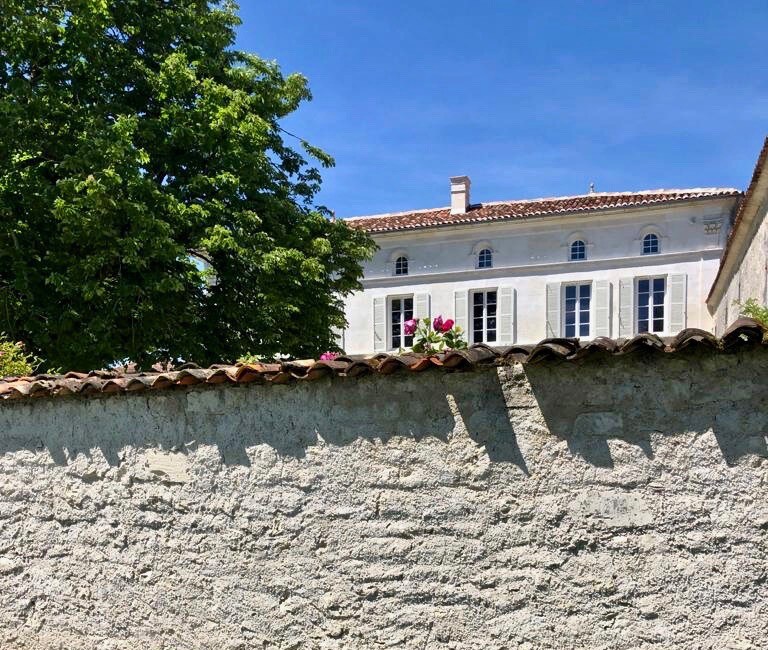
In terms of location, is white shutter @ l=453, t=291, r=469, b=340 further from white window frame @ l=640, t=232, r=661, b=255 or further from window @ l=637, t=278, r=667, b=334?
white window frame @ l=640, t=232, r=661, b=255

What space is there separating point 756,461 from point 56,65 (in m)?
13.4

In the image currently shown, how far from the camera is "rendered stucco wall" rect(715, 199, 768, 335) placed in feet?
43.2

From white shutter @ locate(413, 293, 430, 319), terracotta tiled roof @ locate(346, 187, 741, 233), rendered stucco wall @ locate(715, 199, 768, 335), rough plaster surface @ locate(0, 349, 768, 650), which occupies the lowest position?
rough plaster surface @ locate(0, 349, 768, 650)

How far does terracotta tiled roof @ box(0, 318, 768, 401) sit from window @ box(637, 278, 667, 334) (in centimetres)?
2460

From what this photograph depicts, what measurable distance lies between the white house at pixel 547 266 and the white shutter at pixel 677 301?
0.04 meters

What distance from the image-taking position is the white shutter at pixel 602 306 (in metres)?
28.2

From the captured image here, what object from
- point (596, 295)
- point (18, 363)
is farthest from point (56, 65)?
point (596, 295)

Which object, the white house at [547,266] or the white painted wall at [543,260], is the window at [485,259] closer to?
the white house at [547,266]

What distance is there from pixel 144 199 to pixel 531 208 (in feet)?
64.2

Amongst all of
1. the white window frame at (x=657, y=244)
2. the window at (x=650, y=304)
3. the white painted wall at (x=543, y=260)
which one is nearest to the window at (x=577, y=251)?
the white painted wall at (x=543, y=260)

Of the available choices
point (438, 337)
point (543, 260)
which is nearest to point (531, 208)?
point (543, 260)

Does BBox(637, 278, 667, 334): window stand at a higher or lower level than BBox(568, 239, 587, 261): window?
lower

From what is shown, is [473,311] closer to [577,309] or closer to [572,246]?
[577,309]

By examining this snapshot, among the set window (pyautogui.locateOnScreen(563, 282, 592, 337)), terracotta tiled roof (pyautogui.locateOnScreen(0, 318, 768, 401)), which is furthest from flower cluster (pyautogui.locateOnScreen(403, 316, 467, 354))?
window (pyautogui.locateOnScreen(563, 282, 592, 337))
